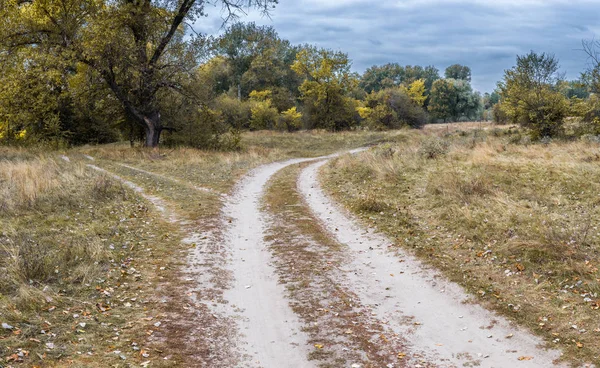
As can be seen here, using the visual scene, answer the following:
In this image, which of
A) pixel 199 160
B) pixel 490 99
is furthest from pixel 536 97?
pixel 490 99

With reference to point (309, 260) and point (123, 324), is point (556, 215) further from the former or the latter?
point (123, 324)

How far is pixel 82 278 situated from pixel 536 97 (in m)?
34.4

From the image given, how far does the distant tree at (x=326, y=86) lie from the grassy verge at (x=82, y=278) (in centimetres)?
4610

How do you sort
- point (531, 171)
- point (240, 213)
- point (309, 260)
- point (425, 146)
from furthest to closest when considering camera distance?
1. point (425, 146)
2. point (531, 171)
3. point (240, 213)
4. point (309, 260)

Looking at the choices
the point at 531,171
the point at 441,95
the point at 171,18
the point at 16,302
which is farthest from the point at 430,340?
the point at 441,95

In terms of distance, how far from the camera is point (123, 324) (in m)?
6.68

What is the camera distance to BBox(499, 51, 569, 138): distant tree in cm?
3300

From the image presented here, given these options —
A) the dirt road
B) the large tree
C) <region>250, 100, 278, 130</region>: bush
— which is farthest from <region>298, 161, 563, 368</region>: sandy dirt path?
<region>250, 100, 278, 130</region>: bush

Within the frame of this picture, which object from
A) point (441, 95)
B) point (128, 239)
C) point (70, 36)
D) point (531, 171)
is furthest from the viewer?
point (441, 95)

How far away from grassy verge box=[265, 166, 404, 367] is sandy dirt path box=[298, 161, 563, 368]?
30 cm

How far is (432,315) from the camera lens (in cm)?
717

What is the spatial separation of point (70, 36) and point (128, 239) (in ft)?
68.4

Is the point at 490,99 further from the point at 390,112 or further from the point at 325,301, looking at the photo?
the point at 325,301

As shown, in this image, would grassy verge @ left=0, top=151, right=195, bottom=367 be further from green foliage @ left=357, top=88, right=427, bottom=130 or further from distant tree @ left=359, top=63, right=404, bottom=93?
distant tree @ left=359, top=63, right=404, bottom=93
